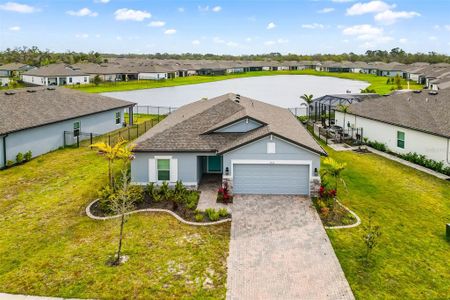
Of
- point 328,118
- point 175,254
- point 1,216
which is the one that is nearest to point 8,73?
point 328,118

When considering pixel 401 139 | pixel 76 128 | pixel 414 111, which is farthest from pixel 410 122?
pixel 76 128

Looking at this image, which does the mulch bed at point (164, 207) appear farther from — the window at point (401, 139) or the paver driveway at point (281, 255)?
the window at point (401, 139)

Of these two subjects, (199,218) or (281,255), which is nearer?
(281,255)

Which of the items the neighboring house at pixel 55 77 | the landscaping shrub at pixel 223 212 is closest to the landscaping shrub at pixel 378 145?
the landscaping shrub at pixel 223 212

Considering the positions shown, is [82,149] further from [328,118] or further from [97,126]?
[328,118]

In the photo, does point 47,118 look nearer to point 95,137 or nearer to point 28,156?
point 28,156

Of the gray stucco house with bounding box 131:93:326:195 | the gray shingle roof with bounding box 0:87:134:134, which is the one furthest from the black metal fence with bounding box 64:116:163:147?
the gray stucco house with bounding box 131:93:326:195
